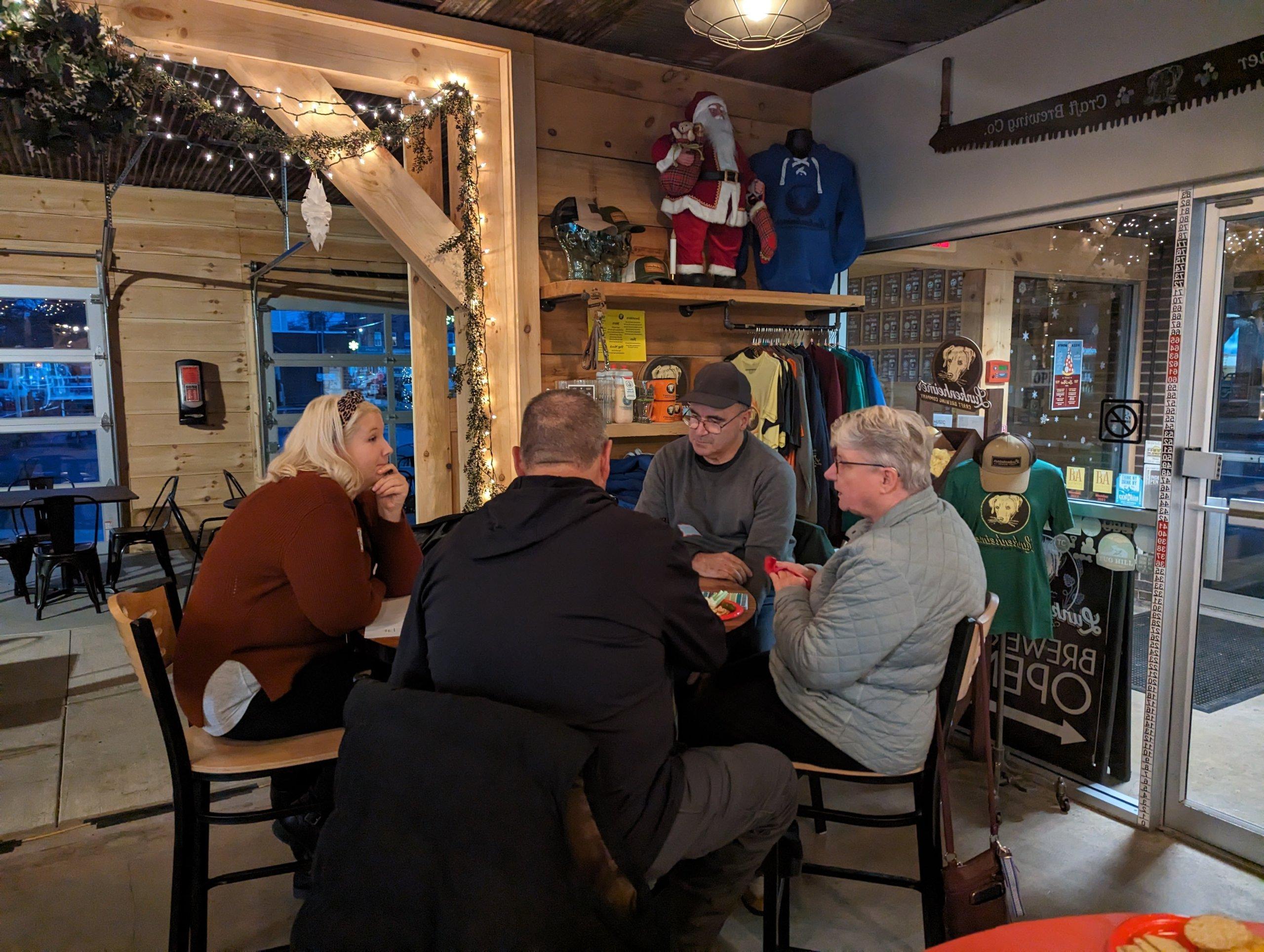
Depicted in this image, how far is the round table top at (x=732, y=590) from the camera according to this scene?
209 centimetres

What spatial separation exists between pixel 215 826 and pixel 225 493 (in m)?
5.41

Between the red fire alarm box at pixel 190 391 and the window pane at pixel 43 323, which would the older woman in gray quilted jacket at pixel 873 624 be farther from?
the window pane at pixel 43 323

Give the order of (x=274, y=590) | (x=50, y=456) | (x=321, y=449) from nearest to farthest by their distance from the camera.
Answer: (x=274, y=590)
(x=321, y=449)
(x=50, y=456)

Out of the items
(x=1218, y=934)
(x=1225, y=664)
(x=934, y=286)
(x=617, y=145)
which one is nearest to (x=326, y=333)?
(x=617, y=145)

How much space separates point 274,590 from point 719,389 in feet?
4.82

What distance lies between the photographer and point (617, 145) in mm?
3574

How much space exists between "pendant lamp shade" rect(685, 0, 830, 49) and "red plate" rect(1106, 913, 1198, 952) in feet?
7.51

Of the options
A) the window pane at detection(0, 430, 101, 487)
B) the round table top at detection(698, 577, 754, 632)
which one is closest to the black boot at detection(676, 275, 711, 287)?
the round table top at detection(698, 577, 754, 632)

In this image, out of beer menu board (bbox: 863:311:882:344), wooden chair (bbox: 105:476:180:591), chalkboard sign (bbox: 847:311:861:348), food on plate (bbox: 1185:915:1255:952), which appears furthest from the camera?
wooden chair (bbox: 105:476:180:591)

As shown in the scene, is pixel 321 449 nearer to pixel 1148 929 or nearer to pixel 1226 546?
pixel 1148 929

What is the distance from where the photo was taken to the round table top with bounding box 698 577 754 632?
209 cm

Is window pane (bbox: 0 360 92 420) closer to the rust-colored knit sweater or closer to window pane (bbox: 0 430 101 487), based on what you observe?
window pane (bbox: 0 430 101 487)

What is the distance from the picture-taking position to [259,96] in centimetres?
296

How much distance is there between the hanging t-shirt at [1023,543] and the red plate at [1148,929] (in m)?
1.89
